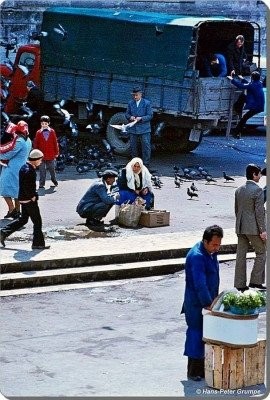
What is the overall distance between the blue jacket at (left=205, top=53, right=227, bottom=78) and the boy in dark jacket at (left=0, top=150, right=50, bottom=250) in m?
8.87

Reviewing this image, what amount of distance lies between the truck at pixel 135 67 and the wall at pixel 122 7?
8.11ft

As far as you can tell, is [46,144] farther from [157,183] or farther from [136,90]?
[136,90]

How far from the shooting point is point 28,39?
26938 mm

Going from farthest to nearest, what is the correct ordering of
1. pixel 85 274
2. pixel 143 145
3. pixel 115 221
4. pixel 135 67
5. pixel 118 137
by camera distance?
pixel 118 137
pixel 135 67
pixel 143 145
pixel 115 221
pixel 85 274

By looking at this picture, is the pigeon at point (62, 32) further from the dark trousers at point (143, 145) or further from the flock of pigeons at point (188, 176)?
the flock of pigeons at point (188, 176)

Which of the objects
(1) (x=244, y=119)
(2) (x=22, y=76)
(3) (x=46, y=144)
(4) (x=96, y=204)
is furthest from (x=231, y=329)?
(2) (x=22, y=76)

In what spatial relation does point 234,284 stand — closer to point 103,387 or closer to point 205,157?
point 103,387

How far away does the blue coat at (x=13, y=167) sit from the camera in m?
15.4

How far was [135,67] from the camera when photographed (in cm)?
2256

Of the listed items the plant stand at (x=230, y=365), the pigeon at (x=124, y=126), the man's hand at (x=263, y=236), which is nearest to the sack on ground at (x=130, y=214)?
the man's hand at (x=263, y=236)

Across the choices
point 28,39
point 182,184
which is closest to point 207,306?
point 182,184

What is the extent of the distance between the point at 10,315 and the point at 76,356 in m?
1.63

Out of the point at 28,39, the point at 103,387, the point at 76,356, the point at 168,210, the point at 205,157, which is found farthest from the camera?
the point at 28,39

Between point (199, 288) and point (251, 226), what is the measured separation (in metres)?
3.43
